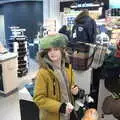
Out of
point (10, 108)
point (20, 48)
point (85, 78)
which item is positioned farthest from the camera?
point (20, 48)

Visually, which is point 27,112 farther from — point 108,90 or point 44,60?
point 108,90

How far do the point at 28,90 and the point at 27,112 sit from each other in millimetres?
269

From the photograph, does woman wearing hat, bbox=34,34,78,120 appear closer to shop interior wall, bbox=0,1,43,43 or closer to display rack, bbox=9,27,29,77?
display rack, bbox=9,27,29,77

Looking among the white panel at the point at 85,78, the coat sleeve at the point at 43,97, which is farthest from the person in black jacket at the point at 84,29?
the coat sleeve at the point at 43,97

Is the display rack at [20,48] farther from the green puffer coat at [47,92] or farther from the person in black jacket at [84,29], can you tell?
the green puffer coat at [47,92]

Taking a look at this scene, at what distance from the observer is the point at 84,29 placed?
16.0 feet

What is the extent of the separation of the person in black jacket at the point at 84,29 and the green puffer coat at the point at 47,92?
2.95m

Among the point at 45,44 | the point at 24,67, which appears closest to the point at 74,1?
the point at 24,67

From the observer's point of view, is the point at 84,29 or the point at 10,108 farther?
the point at 84,29

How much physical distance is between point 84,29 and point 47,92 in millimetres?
3097

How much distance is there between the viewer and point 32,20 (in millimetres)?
9656

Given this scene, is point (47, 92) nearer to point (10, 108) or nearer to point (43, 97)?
point (43, 97)

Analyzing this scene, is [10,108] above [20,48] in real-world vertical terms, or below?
below

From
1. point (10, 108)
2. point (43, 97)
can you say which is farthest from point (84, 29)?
point (43, 97)
